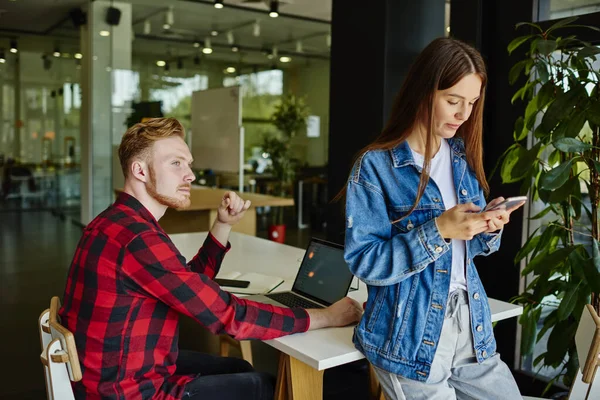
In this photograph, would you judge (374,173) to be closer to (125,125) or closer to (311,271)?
(311,271)

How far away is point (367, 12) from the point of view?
3254 millimetres

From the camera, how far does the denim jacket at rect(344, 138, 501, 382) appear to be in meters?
1.54

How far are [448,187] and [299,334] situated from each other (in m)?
0.64

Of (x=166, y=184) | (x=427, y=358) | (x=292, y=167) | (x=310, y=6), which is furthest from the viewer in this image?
(x=292, y=167)

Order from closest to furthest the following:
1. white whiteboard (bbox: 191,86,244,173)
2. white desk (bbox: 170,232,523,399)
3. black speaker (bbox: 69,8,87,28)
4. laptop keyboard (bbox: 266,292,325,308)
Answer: white desk (bbox: 170,232,523,399) → laptop keyboard (bbox: 266,292,325,308) → white whiteboard (bbox: 191,86,244,173) → black speaker (bbox: 69,8,87,28)

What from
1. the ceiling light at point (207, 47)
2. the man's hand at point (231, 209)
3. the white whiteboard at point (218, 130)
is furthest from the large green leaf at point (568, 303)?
the ceiling light at point (207, 47)

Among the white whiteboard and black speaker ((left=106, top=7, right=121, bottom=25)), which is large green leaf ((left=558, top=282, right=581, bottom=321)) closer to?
the white whiteboard

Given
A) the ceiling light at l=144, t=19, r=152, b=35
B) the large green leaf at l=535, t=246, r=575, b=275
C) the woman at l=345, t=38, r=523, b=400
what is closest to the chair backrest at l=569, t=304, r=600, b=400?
the woman at l=345, t=38, r=523, b=400

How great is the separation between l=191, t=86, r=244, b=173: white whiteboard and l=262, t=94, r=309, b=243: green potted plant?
3.28m

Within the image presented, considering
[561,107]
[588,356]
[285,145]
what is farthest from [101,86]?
[588,356]

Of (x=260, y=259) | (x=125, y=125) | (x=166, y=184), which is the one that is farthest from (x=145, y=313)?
(x=125, y=125)

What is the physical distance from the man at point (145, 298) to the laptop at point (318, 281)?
38 centimetres

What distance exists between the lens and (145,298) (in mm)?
1712

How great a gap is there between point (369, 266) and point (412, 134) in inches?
15.2
